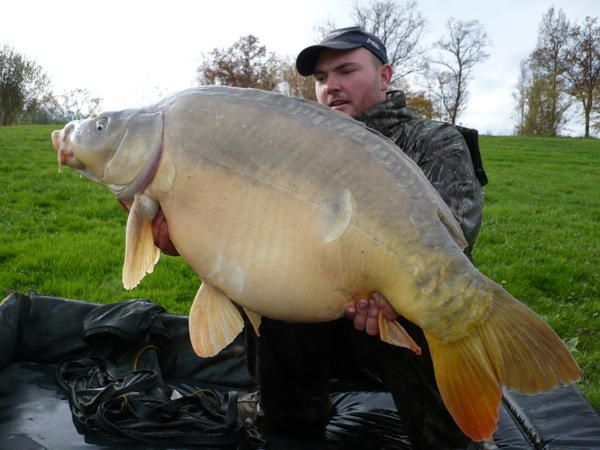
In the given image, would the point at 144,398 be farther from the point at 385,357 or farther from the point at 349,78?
the point at 349,78

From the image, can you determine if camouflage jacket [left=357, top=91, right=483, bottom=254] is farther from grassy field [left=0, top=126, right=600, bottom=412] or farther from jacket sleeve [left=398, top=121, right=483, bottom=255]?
grassy field [left=0, top=126, right=600, bottom=412]

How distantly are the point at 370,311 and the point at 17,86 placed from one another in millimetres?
18165

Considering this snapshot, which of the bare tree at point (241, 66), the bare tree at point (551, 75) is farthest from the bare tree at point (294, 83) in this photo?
the bare tree at point (551, 75)

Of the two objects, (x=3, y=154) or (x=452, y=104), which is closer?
(x=3, y=154)

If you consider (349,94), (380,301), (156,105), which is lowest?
(380,301)

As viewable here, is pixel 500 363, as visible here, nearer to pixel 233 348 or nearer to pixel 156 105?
pixel 156 105

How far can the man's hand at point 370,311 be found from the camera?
1.40m

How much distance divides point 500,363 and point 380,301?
11.6 inches

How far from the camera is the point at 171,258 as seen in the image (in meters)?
3.92

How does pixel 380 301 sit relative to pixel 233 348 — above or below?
above

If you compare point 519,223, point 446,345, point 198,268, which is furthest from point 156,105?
point 519,223

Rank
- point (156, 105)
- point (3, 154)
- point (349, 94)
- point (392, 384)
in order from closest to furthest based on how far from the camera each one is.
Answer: point (156, 105), point (392, 384), point (349, 94), point (3, 154)

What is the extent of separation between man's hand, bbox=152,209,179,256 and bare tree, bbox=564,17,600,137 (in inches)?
938

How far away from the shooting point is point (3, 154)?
7660 mm
